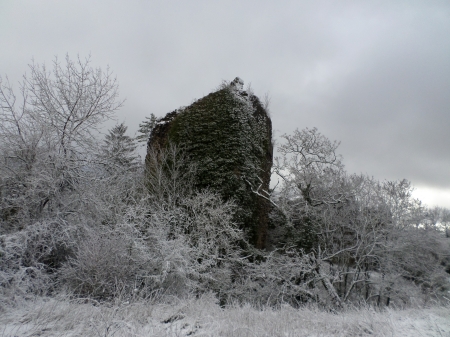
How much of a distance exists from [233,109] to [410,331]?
501 inches

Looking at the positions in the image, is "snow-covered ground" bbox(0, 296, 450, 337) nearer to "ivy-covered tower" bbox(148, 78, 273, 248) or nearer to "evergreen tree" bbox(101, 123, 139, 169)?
"evergreen tree" bbox(101, 123, 139, 169)

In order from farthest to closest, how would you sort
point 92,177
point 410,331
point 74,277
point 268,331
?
point 92,177 < point 74,277 < point 410,331 < point 268,331

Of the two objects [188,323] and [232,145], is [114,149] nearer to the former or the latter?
[232,145]

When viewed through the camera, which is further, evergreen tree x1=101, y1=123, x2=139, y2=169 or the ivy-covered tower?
the ivy-covered tower

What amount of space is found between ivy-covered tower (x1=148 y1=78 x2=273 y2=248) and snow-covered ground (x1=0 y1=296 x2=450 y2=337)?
28.5 feet

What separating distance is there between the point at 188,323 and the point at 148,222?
5.86 metres

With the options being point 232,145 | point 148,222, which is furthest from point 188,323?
point 232,145

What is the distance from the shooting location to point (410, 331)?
4453 millimetres

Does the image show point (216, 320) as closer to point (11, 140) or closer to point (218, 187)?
point (11, 140)

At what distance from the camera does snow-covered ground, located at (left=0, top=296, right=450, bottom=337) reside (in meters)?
4.06

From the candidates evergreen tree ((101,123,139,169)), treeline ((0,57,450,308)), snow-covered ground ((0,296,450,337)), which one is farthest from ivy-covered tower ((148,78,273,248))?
snow-covered ground ((0,296,450,337))

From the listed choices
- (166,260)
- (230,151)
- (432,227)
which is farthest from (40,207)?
(432,227)

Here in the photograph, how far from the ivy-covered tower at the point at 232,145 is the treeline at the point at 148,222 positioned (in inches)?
28.1

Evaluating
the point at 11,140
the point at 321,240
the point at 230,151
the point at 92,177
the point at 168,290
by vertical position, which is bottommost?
the point at 168,290
